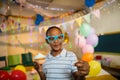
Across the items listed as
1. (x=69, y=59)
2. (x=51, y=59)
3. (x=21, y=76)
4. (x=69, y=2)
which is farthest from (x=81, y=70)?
(x=69, y=2)

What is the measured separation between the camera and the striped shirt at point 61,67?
1707 mm

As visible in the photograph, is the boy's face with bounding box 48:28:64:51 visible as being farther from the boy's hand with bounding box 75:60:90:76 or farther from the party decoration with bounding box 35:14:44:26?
the party decoration with bounding box 35:14:44:26

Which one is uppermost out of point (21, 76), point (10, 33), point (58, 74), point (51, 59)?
point (10, 33)

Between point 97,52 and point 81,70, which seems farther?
point 97,52

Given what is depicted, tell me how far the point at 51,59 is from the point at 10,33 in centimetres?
488

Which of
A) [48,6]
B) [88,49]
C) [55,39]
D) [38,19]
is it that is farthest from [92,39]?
[38,19]

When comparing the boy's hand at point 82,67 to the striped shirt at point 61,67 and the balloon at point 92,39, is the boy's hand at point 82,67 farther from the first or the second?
the balloon at point 92,39

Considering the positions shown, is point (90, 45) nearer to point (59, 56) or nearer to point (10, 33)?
point (59, 56)

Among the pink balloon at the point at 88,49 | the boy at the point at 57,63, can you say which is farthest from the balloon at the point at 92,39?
the boy at the point at 57,63

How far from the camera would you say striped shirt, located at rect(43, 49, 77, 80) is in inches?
67.2

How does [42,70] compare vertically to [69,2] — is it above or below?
below

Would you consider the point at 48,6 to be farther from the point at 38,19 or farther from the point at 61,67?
the point at 61,67

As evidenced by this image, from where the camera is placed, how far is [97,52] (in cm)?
489

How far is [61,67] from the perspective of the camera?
67.5 inches
